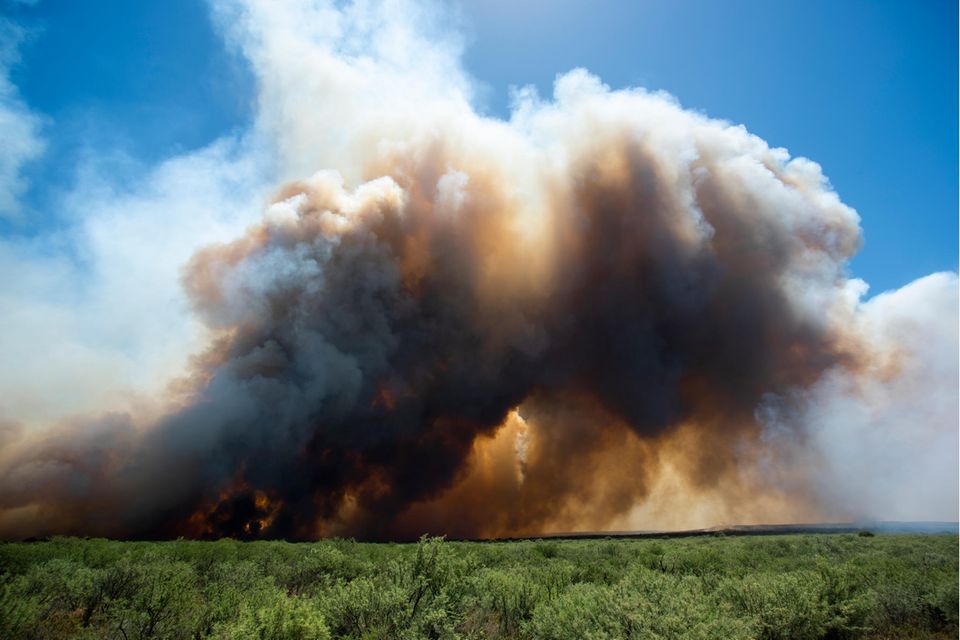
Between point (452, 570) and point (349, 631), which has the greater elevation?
point (452, 570)

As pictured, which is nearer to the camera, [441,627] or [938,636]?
[441,627]

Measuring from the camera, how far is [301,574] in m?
24.9

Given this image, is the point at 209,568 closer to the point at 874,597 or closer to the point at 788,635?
the point at 788,635

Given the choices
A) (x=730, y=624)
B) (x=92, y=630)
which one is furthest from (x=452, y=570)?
(x=92, y=630)

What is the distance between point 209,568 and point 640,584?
2594 cm

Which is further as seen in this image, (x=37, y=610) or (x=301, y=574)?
(x=301, y=574)

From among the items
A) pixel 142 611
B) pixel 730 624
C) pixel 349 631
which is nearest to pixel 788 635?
pixel 730 624

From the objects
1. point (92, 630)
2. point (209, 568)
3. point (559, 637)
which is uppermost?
point (559, 637)

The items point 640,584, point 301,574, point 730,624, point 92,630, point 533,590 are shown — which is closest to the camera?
point 730,624

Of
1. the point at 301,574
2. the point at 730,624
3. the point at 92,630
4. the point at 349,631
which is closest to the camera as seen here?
the point at 730,624

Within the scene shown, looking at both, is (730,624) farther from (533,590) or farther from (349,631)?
(349,631)

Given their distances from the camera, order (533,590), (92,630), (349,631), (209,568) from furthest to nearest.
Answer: (209,568) → (533,590) → (92,630) → (349,631)

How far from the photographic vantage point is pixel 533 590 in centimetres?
1769

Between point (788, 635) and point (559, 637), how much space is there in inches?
301
